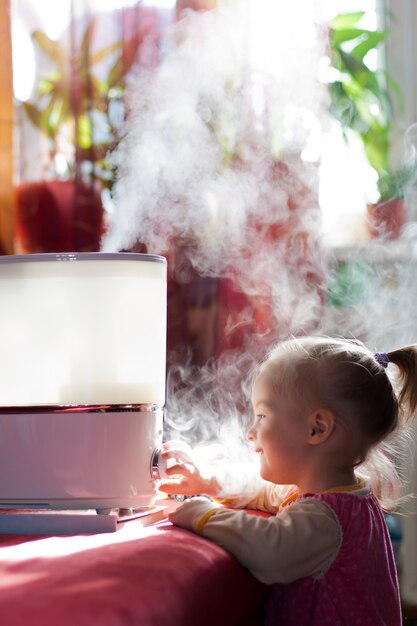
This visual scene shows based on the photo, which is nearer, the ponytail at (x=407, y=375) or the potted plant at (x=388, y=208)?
the ponytail at (x=407, y=375)

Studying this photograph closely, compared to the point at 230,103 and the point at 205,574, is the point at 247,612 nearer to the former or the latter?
the point at 205,574

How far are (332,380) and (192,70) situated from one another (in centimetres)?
95

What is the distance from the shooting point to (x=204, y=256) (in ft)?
5.94

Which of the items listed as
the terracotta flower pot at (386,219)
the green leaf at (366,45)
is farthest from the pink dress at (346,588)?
the green leaf at (366,45)

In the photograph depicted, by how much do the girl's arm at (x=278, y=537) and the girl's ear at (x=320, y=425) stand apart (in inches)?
3.4

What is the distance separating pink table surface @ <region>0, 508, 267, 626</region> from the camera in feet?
2.17

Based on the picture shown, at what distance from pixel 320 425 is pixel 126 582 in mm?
371

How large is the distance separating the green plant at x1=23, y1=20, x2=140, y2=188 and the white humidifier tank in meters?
0.82

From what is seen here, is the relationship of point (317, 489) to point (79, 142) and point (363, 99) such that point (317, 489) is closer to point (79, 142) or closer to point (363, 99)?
point (79, 142)

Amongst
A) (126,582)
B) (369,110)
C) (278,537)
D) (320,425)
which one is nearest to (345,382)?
(320,425)

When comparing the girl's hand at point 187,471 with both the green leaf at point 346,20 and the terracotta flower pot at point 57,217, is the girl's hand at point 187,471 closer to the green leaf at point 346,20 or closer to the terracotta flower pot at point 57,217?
the terracotta flower pot at point 57,217

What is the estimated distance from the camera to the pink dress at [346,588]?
0.94 metres

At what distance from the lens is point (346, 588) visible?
3.10ft

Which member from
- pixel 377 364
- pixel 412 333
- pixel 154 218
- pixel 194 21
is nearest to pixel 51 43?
pixel 194 21
